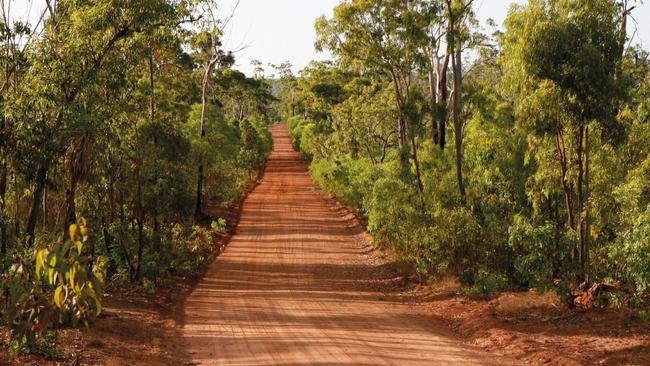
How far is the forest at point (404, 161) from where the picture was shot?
11.0 metres

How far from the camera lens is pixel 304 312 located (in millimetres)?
17141

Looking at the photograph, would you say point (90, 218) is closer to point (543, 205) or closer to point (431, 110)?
point (431, 110)

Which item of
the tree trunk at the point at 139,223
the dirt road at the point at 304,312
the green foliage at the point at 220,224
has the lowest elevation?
the dirt road at the point at 304,312

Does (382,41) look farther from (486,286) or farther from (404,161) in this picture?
(486,286)

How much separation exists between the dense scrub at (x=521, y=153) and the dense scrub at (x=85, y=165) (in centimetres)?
675

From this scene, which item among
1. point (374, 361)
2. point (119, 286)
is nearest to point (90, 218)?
point (119, 286)

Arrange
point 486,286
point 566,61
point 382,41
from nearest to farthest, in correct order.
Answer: point 566,61 < point 486,286 < point 382,41

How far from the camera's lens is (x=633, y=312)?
1362 centimetres

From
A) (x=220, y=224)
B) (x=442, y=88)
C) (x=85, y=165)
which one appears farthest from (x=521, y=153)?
(x=220, y=224)

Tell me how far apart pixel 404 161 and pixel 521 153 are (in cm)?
601

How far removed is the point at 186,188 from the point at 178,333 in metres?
6.42

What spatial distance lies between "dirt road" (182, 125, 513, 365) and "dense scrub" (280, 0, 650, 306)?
7.86ft

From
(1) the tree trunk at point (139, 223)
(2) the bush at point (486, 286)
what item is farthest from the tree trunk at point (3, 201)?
(2) the bush at point (486, 286)

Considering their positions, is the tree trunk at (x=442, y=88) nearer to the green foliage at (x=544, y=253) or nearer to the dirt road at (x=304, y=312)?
the dirt road at (x=304, y=312)
